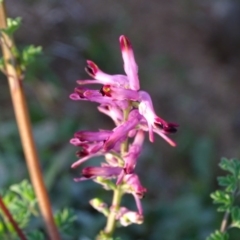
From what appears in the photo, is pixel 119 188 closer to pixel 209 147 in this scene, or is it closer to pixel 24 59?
pixel 24 59

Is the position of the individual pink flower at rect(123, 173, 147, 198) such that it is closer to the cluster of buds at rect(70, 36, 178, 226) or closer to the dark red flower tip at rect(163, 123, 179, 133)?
the cluster of buds at rect(70, 36, 178, 226)

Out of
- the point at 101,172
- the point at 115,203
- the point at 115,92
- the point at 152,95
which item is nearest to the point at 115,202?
the point at 115,203

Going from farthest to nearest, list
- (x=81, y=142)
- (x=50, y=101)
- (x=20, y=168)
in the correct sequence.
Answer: (x=50, y=101) < (x=20, y=168) < (x=81, y=142)

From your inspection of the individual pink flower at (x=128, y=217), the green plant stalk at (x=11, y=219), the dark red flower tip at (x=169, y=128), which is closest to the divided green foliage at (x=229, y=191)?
the individual pink flower at (x=128, y=217)

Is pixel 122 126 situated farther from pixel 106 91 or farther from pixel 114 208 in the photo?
pixel 114 208

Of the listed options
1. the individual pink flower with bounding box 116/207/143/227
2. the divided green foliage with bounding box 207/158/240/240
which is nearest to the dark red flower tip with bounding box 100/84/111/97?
the individual pink flower with bounding box 116/207/143/227

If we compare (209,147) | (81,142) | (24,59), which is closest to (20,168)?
(209,147)
